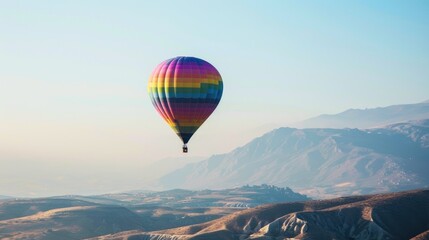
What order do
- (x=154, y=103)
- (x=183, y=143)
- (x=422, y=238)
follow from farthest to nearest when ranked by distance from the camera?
1. (x=422, y=238)
2. (x=154, y=103)
3. (x=183, y=143)

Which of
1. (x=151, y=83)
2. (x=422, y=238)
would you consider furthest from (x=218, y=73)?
(x=422, y=238)

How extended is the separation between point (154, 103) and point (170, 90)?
733 centimetres

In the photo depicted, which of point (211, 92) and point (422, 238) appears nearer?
point (211, 92)

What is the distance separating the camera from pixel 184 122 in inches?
5581

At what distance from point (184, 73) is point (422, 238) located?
9553 centimetres

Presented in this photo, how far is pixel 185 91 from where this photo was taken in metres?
141

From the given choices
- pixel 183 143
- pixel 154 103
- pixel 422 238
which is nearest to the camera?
pixel 183 143

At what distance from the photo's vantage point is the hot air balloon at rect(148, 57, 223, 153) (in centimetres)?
14100

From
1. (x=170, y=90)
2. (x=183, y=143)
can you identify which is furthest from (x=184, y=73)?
(x=183, y=143)

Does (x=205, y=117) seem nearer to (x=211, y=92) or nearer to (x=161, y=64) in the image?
(x=211, y=92)

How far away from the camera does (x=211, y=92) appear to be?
472 ft

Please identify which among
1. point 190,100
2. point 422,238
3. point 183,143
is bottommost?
point 422,238

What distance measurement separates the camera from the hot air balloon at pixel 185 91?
5551 inches

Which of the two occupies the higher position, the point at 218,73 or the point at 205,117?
the point at 218,73
